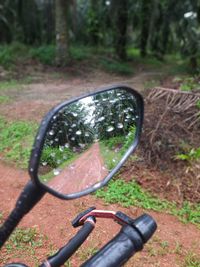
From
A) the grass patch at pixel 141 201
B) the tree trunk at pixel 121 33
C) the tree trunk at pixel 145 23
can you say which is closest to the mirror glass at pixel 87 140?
the grass patch at pixel 141 201

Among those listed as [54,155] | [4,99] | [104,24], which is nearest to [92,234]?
[54,155]

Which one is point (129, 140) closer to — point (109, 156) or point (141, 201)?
point (109, 156)

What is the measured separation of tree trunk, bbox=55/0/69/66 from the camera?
9.72 metres

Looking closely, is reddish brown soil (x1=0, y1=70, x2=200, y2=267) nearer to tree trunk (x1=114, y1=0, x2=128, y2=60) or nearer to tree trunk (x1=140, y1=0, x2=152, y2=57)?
tree trunk (x1=114, y1=0, x2=128, y2=60)

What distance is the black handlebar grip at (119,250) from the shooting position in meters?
1.07

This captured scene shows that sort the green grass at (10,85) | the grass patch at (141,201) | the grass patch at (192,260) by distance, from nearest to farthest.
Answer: the grass patch at (192,260)
the grass patch at (141,201)
the green grass at (10,85)

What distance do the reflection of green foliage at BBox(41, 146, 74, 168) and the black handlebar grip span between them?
1.01 feet

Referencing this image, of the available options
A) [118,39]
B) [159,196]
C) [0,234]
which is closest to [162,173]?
[159,196]

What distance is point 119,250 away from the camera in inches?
42.8

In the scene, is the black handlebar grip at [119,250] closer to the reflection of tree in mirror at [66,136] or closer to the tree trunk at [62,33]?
the reflection of tree in mirror at [66,136]

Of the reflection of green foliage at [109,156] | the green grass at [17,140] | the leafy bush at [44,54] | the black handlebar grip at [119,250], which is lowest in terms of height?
the leafy bush at [44,54]

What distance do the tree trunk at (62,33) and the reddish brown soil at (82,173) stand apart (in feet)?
29.4

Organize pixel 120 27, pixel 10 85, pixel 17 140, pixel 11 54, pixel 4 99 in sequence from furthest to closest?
pixel 120 27
pixel 11 54
pixel 10 85
pixel 4 99
pixel 17 140

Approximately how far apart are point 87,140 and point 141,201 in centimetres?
256
